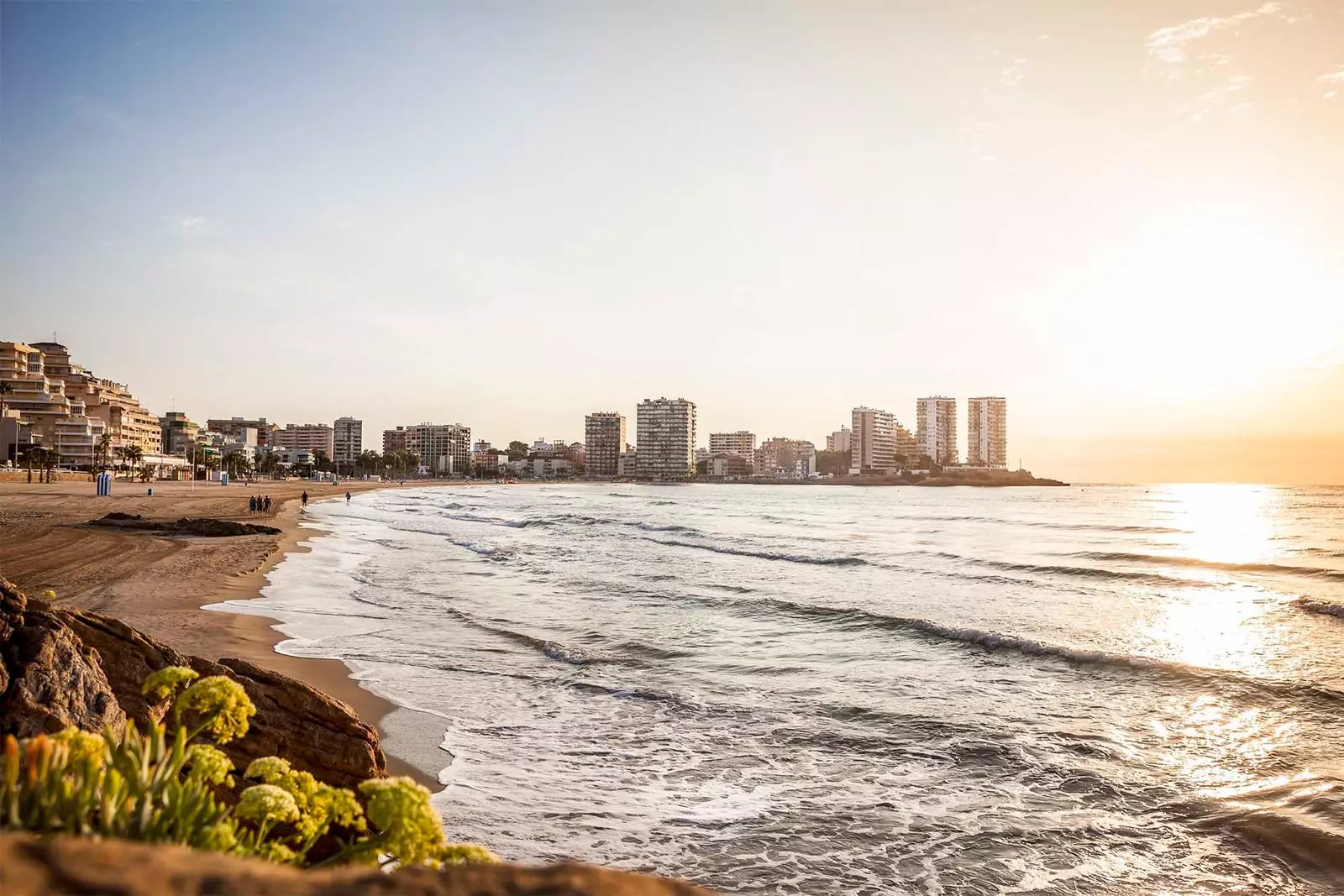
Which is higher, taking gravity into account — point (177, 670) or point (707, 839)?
point (177, 670)

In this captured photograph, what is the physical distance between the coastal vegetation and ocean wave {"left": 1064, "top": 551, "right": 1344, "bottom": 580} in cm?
3104

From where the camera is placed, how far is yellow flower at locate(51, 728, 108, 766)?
85.8 inches

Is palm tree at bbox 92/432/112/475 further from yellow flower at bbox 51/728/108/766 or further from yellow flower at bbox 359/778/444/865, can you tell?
yellow flower at bbox 359/778/444/865

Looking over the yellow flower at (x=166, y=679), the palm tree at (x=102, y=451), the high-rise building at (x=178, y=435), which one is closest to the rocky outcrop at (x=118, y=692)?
the yellow flower at (x=166, y=679)

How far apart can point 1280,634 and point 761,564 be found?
14.8 meters

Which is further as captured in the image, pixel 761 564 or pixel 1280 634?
pixel 761 564

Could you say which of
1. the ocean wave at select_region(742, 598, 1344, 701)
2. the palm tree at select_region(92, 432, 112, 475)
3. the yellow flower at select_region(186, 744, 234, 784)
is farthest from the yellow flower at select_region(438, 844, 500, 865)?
the palm tree at select_region(92, 432, 112, 475)

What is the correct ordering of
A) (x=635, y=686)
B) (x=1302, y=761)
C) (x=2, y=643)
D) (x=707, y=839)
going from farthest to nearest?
1. (x=635, y=686)
2. (x=1302, y=761)
3. (x=707, y=839)
4. (x=2, y=643)

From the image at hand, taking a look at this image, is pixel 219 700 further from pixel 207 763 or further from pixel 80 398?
pixel 80 398

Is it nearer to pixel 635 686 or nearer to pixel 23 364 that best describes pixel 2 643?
pixel 635 686

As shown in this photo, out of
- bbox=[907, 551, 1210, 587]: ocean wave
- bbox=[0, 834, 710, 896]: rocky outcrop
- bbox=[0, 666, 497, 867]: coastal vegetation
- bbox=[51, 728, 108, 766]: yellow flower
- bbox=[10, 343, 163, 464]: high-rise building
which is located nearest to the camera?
bbox=[0, 834, 710, 896]: rocky outcrop

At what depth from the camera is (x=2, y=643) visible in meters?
3.91

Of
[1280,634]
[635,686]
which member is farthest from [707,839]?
[1280,634]

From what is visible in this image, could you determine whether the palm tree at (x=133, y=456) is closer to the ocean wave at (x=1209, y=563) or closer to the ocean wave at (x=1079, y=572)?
the ocean wave at (x=1079, y=572)
